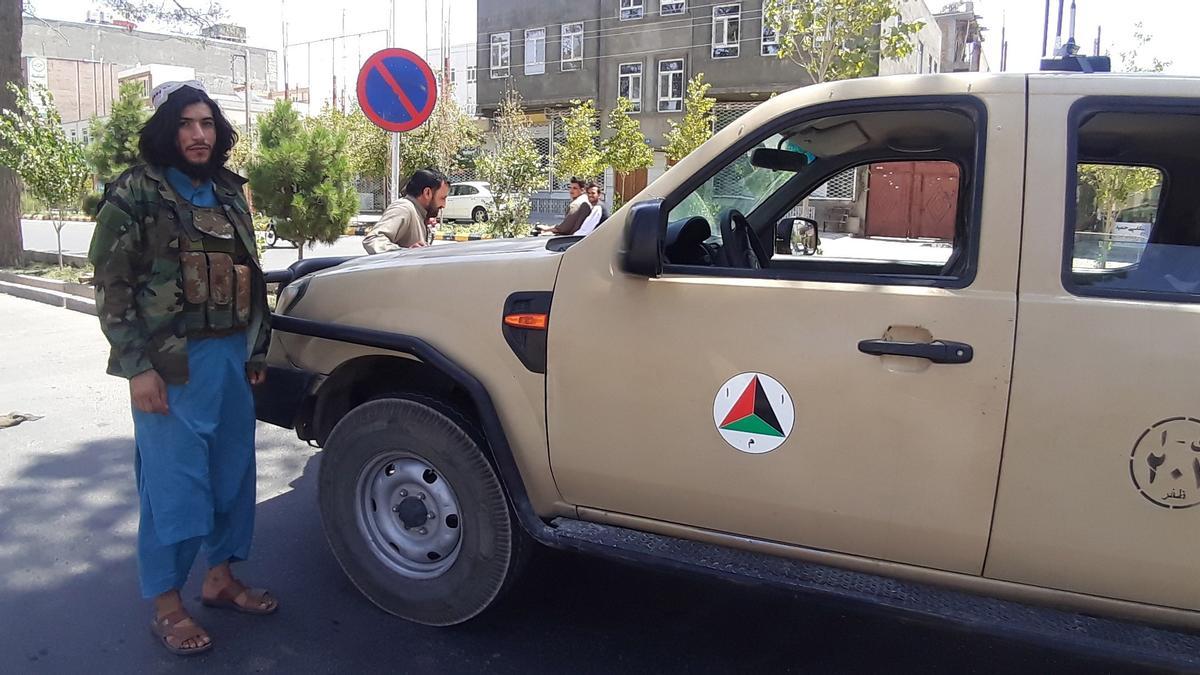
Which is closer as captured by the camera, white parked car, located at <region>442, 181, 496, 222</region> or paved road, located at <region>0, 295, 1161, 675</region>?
paved road, located at <region>0, 295, 1161, 675</region>

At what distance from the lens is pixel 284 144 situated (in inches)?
394

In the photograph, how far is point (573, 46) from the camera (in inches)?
1391

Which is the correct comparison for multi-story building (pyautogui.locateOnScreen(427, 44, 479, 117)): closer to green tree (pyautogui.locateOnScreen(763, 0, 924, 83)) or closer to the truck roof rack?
green tree (pyautogui.locateOnScreen(763, 0, 924, 83))

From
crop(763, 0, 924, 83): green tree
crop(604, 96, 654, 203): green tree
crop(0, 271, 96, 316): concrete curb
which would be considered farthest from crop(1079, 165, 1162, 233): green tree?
crop(604, 96, 654, 203): green tree

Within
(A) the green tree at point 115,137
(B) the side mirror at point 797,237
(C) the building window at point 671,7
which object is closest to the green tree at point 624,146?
(C) the building window at point 671,7

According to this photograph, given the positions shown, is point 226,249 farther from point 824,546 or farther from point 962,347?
point 962,347

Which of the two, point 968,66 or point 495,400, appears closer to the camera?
point 495,400

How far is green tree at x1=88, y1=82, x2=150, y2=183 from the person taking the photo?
13273 millimetres

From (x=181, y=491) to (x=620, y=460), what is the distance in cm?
152

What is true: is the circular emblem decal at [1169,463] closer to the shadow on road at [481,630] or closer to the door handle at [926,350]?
the door handle at [926,350]

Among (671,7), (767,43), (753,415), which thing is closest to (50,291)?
(753,415)

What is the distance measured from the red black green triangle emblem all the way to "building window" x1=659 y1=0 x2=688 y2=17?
3237cm

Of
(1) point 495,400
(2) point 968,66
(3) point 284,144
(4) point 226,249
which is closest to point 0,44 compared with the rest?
(3) point 284,144

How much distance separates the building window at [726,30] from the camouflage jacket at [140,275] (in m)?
30.6
